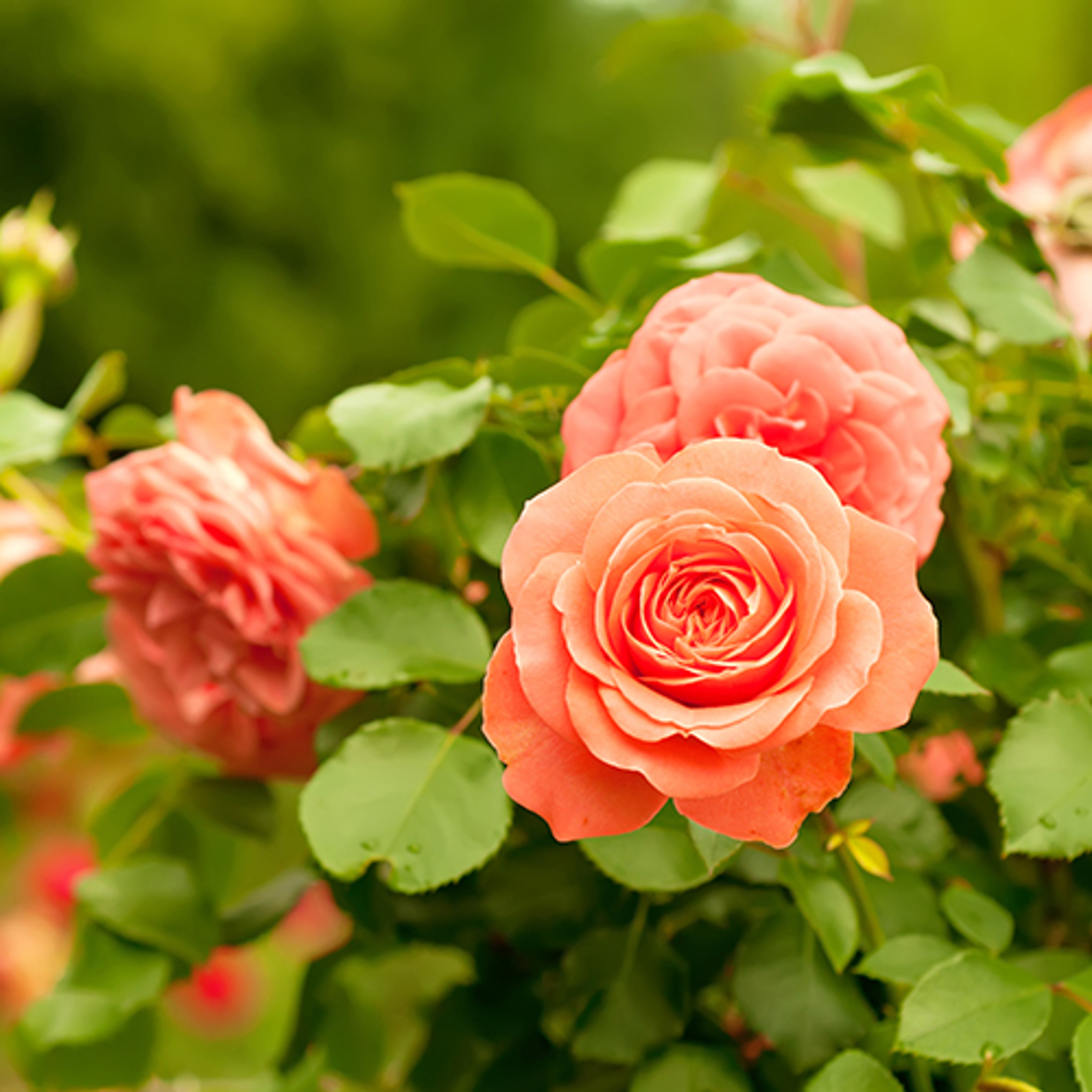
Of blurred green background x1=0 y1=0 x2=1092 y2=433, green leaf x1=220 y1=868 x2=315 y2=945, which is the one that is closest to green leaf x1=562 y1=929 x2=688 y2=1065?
green leaf x1=220 y1=868 x2=315 y2=945

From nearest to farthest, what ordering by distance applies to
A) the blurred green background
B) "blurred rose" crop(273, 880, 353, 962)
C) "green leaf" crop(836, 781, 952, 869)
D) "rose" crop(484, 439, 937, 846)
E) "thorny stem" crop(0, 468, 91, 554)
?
"rose" crop(484, 439, 937, 846) → "green leaf" crop(836, 781, 952, 869) → "thorny stem" crop(0, 468, 91, 554) → "blurred rose" crop(273, 880, 353, 962) → the blurred green background

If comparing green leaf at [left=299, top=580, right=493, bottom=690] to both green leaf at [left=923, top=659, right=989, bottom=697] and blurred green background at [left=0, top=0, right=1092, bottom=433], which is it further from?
blurred green background at [left=0, top=0, right=1092, bottom=433]

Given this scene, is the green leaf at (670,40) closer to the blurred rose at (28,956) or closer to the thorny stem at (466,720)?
the thorny stem at (466,720)

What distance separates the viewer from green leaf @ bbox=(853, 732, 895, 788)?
0.82 feet

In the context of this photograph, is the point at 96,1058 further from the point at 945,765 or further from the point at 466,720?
the point at 945,765

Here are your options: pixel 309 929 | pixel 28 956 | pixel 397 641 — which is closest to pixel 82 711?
pixel 397 641

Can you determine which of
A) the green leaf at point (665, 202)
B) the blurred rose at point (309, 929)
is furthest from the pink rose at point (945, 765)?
the blurred rose at point (309, 929)

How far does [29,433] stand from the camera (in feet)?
1.24

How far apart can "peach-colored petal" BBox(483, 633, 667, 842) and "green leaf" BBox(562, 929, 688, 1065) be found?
0.12 meters

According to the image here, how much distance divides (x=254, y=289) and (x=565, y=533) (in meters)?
2.79

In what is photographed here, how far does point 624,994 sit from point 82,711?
25cm

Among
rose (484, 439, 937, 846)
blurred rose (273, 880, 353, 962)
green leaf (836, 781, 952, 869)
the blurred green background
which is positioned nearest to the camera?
rose (484, 439, 937, 846)

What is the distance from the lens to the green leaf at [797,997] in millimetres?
286

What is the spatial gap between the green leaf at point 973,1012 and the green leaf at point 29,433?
0.30 m
